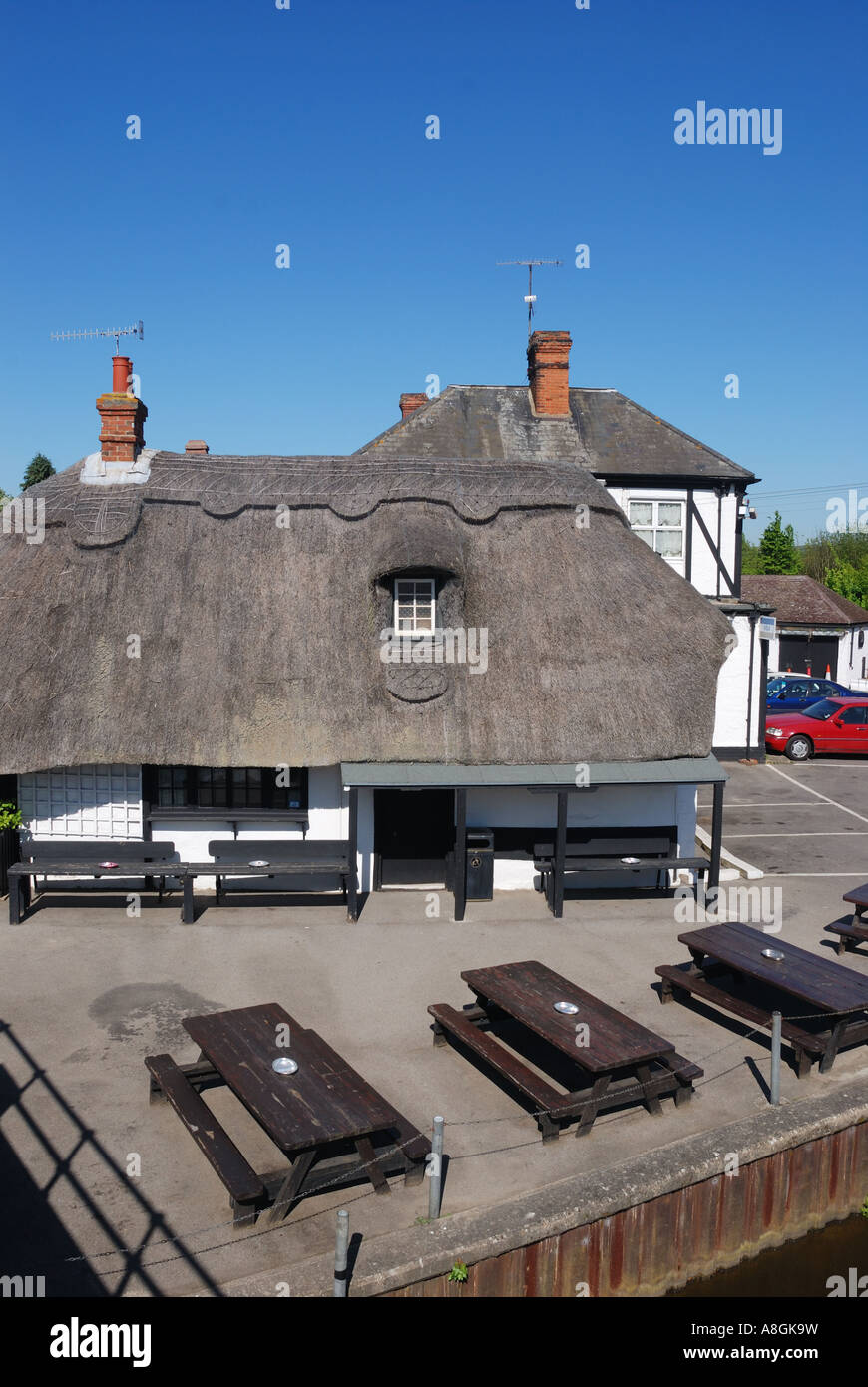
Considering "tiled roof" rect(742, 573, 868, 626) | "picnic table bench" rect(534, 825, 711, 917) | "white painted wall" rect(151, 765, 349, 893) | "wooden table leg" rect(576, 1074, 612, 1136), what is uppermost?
"tiled roof" rect(742, 573, 868, 626)

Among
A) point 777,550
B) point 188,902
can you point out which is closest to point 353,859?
point 188,902

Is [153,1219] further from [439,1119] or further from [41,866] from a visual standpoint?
[41,866]

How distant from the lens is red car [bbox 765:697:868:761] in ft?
83.6

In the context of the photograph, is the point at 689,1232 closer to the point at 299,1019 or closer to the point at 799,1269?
the point at 799,1269

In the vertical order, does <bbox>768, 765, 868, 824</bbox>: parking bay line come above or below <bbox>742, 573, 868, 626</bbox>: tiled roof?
below

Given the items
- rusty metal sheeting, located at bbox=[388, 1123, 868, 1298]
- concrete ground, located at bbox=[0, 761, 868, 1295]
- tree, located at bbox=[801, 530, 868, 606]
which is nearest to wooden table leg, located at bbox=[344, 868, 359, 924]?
concrete ground, located at bbox=[0, 761, 868, 1295]

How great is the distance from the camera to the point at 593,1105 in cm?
809

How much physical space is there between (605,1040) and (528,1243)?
199 centimetres

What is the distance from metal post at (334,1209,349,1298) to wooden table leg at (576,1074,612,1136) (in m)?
2.81

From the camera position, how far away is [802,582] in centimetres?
4094

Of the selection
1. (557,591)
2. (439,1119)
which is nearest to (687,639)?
(557,591)

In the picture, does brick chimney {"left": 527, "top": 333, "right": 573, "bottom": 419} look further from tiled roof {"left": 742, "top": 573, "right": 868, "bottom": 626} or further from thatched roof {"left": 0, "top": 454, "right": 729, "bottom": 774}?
tiled roof {"left": 742, "top": 573, "right": 868, "bottom": 626}

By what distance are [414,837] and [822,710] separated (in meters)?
16.4
